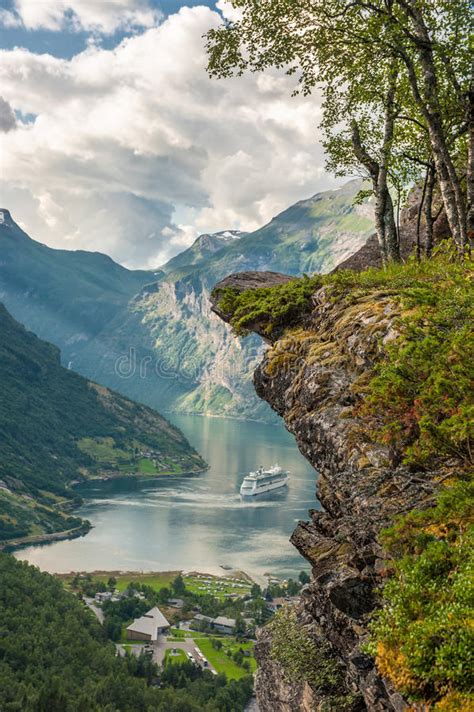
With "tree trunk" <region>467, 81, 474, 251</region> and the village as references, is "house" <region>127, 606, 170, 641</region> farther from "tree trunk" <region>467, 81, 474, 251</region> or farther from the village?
"tree trunk" <region>467, 81, 474, 251</region>

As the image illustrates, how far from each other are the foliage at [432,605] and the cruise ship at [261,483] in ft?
492

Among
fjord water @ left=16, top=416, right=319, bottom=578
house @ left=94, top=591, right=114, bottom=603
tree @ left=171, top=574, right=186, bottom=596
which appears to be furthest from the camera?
fjord water @ left=16, top=416, right=319, bottom=578

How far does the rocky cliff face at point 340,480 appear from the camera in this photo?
8.76m

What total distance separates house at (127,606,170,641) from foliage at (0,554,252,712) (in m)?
5.35

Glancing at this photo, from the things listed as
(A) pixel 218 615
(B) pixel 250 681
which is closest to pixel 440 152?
(B) pixel 250 681

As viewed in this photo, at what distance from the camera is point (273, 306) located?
744 inches

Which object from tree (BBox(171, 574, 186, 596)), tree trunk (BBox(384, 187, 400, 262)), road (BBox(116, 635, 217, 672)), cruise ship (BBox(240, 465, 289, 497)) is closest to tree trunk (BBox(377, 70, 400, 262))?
tree trunk (BBox(384, 187, 400, 262))

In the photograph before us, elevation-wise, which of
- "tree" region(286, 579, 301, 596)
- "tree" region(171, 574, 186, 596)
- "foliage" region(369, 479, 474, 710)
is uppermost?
"foliage" region(369, 479, 474, 710)

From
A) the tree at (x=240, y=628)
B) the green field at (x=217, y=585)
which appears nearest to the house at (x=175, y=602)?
the green field at (x=217, y=585)

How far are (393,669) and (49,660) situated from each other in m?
79.5

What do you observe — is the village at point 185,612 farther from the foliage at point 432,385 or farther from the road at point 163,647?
the foliage at point 432,385

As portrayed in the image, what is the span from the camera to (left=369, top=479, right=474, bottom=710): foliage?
5930 millimetres

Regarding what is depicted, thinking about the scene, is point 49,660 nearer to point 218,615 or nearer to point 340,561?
point 218,615

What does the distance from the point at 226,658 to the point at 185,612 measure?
48.2ft
